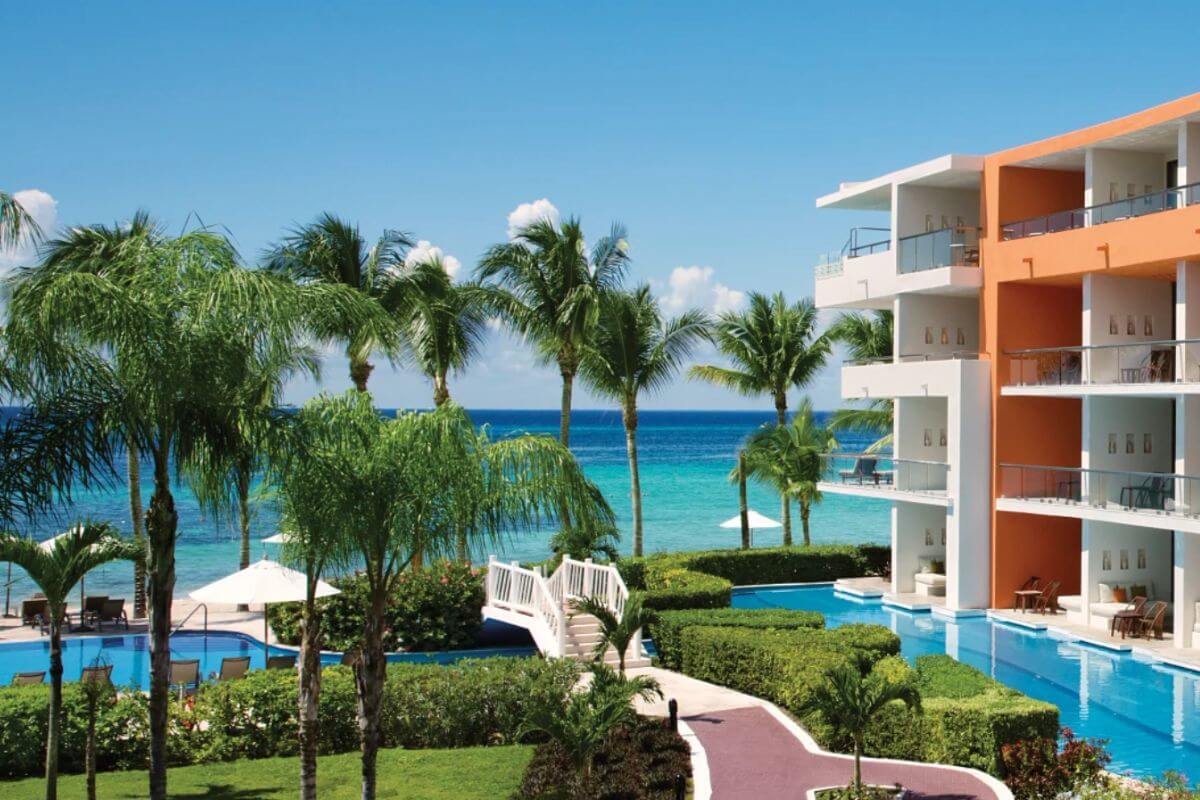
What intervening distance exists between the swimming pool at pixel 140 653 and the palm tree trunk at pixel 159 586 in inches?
466

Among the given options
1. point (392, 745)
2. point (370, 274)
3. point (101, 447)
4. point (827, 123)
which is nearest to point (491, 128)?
point (827, 123)

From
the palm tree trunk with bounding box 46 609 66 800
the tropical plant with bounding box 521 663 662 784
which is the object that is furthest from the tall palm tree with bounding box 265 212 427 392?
the tropical plant with bounding box 521 663 662 784

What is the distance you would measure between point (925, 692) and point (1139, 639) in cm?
1000

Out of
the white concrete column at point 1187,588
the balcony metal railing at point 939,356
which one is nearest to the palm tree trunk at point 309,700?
the white concrete column at point 1187,588

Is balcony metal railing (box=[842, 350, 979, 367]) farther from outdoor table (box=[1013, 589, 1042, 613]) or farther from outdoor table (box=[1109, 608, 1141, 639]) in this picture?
outdoor table (box=[1109, 608, 1141, 639])

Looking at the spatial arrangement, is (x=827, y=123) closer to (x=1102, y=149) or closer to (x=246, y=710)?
(x=1102, y=149)

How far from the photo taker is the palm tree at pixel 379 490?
480 inches

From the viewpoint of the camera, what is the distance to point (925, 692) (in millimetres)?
15805

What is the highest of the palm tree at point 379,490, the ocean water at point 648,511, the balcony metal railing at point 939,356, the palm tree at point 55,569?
the balcony metal railing at point 939,356

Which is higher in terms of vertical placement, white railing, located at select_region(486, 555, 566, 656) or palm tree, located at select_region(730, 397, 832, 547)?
palm tree, located at select_region(730, 397, 832, 547)

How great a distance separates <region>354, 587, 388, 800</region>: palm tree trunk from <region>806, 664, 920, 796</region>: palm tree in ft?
16.1

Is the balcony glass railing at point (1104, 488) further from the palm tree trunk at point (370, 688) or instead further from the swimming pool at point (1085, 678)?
the palm tree trunk at point (370, 688)

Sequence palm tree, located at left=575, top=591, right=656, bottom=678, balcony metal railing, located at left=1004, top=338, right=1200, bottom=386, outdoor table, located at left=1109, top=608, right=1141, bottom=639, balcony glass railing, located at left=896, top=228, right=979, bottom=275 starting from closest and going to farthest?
palm tree, located at left=575, top=591, right=656, bottom=678 < balcony metal railing, located at left=1004, top=338, right=1200, bottom=386 < outdoor table, located at left=1109, top=608, right=1141, bottom=639 < balcony glass railing, located at left=896, top=228, right=979, bottom=275

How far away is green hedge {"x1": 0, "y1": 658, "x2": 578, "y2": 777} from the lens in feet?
49.5
